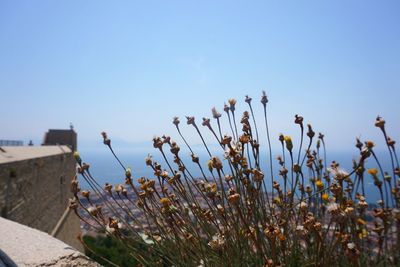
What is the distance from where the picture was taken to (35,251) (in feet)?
6.35

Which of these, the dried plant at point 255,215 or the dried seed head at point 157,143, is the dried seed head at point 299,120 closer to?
the dried plant at point 255,215

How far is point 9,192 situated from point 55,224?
4561 mm

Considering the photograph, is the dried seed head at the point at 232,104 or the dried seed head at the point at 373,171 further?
the dried seed head at the point at 232,104

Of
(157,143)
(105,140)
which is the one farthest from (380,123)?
(105,140)

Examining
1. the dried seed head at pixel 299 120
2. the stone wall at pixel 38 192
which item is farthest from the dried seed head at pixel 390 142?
the stone wall at pixel 38 192

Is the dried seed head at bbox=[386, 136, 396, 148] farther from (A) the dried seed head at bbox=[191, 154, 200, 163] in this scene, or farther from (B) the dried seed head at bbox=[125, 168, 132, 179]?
(B) the dried seed head at bbox=[125, 168, 132, 179]

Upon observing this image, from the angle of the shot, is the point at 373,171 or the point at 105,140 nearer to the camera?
→ the point at 373,171

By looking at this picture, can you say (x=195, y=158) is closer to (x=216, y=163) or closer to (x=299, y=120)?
(x=216, y=163)

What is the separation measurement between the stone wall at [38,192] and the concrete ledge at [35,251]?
4.16 m

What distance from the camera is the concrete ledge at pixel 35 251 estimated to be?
1.80 m

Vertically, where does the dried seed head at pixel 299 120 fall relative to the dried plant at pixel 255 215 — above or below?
above

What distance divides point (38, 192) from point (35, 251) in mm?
7093

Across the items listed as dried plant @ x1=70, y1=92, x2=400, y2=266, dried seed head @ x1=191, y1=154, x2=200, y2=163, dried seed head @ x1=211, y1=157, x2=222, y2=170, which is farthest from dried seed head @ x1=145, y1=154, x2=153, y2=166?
dried seed head @ x1=211, y1=157, x2=222, y2=170

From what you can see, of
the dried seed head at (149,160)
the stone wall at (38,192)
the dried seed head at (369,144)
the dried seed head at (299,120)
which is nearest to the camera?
the dried seed head at (369,144)
